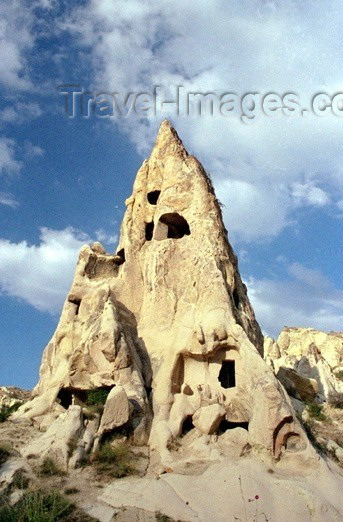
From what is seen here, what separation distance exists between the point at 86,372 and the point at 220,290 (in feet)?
16.5

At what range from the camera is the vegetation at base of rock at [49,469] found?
9859 millimetres

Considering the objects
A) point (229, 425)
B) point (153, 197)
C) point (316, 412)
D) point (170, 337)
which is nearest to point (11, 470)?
point (229, 425)

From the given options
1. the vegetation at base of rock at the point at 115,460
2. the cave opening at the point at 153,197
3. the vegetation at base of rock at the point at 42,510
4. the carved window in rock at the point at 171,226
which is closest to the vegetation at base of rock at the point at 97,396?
the vegetation at base of rock at the point at 115,460

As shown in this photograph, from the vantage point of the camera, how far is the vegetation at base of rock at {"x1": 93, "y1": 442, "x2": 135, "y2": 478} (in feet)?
33.3

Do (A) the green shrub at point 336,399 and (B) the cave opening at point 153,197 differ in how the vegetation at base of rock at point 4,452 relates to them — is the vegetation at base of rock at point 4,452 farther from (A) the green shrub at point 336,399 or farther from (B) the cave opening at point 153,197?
(A) the green shrub at point 336,399

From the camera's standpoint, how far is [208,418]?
38.7ft

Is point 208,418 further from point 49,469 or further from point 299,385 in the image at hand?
point 299,385

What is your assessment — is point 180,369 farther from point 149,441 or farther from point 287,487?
point 287,487

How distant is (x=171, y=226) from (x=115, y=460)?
32.7 ft

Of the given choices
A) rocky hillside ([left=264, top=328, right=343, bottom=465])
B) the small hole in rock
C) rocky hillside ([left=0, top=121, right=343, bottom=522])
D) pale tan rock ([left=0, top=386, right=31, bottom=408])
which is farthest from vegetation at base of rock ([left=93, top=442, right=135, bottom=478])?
pale tan rock ([left=0, top=386, right=31, bottom=408])

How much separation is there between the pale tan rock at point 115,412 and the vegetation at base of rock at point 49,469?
1.49 m

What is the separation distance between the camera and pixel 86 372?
13852 millimetres

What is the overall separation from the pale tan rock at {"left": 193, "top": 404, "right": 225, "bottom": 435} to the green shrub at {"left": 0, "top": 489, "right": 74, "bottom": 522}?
168 inches

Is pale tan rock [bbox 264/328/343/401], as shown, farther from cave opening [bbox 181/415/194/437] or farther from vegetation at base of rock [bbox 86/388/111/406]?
vegetation at base of rock [bbox 86/388/111/406]
